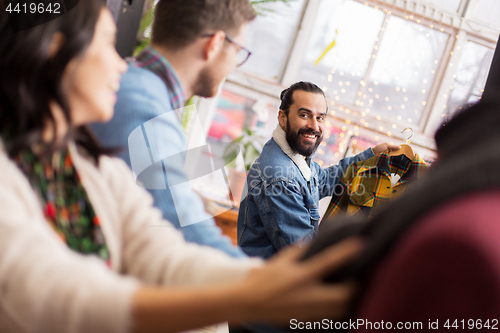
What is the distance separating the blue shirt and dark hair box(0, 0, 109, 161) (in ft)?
0.46

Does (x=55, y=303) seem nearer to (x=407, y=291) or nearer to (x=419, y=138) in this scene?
(x=407, y=291)

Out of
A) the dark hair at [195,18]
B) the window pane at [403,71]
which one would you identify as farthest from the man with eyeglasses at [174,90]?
the window pane at [403,71]

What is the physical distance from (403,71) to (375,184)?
1.82 meters

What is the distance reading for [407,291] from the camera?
1.04 ft

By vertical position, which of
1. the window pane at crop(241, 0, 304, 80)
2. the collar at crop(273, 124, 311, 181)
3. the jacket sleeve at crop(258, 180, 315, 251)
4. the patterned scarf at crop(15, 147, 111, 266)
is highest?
the window pane at crop(241, 0, 304, 80)

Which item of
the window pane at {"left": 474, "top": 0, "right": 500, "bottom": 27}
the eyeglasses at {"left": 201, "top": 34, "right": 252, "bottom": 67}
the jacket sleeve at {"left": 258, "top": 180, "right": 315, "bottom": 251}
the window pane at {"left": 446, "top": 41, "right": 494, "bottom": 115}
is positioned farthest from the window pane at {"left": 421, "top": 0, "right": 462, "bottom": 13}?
the eyeglasses at {"left": 201, "top": 34, "right": 252, "bottom": 67}

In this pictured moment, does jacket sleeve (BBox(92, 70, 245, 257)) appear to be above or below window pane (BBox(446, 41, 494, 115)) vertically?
below

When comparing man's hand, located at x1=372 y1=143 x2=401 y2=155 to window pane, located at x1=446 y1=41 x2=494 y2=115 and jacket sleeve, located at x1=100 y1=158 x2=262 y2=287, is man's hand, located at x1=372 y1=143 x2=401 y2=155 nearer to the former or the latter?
jacket sleeve, located at x1=100 y1=158 x2=262 y2=287

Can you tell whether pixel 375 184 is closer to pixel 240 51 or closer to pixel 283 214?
pixel 283 214

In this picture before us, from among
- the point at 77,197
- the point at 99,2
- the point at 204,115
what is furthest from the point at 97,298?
the point at 204,115

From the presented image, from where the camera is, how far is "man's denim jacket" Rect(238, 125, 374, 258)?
4.37 ft

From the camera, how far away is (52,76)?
17.2 inches

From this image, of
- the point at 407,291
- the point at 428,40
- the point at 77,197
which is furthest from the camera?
the point at 428,40

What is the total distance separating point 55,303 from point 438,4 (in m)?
3.45
